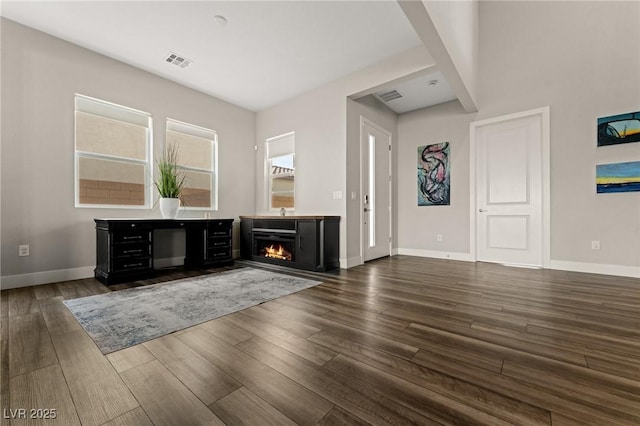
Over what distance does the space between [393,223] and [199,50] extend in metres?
4.36

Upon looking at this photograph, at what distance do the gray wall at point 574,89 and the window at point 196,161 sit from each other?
473 centimetres

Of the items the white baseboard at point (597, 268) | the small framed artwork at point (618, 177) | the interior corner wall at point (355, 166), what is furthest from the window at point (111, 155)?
the small framed artwork at point (618, 177)

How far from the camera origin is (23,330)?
1811mm

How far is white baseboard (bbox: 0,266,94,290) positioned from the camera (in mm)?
2906

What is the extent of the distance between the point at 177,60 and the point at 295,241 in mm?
3105

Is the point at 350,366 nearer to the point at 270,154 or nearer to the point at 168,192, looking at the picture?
the point at 168,192

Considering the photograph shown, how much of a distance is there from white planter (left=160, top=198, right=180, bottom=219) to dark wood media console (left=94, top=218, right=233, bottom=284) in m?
0.20

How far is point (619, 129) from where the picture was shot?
3400 mm

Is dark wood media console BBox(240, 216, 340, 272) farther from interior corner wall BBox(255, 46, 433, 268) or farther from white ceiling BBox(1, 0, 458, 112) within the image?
white ceiling BBox(1, 0, 458, 112)

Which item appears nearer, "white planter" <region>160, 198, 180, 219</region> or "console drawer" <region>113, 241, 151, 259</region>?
"console drawer" <region>113, 241, 151, 259</region>

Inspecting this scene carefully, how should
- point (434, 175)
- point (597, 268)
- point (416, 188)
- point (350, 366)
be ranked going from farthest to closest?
point (416, 188)
point (434, 175)
point (597, 268)
point (350, 366)

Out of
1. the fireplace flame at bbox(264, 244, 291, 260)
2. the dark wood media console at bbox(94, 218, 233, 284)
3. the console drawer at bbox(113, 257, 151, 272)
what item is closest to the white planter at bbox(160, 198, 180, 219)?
the dark wood media console at bbox(94, 218, 233, 284)

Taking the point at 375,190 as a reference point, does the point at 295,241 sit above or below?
below

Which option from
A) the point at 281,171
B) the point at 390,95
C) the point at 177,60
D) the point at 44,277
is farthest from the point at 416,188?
the point at 44,277
